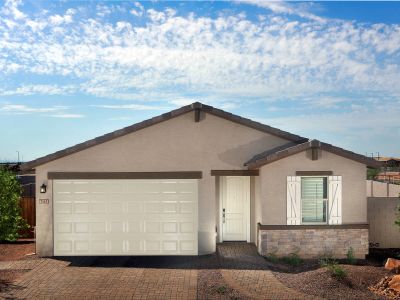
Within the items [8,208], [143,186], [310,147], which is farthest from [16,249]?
[310,147]

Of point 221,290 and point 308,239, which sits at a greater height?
point 308,239

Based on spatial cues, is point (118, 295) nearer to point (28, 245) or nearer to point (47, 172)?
point (47, 172)

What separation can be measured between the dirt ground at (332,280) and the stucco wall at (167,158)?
3055mm

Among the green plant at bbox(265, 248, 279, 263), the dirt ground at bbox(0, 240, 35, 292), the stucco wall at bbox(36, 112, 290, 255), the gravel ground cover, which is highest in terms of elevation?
the stucco wall at bbox(36, 112, 290, 255)

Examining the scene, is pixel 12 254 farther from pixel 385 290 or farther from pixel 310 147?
pixel 385 290

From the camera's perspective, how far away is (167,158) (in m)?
13.4

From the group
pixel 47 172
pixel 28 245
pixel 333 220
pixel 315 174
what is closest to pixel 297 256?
pixel 333 220

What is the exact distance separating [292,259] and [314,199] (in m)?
1.92

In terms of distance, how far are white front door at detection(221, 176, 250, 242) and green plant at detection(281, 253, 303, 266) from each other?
6.66 ft

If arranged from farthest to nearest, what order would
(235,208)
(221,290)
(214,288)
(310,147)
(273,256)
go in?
(235,208) < (273,256) < (310,147) < (214,288) < (221,290)

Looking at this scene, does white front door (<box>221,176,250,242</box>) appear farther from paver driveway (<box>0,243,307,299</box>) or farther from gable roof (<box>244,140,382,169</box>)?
gable roof (<box>244,140,382,169</box>)

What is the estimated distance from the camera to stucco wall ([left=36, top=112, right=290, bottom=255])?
13.4 m

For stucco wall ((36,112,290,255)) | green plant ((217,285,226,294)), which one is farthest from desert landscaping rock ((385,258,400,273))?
stucco wall ((36,112,290,255))

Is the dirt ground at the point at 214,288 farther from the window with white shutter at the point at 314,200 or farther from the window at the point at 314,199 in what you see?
the window at the point at 314,199
